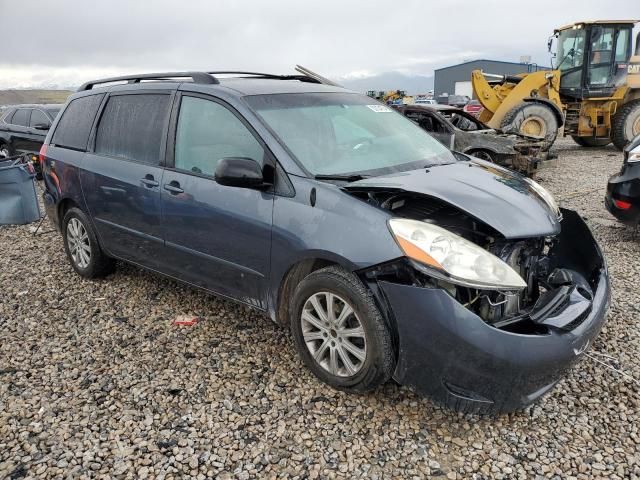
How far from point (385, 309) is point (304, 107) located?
155 cm

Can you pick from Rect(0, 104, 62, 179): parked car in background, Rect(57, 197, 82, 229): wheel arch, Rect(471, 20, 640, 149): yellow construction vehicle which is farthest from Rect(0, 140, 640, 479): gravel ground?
Rect(471, 20, 640, 149): yellow construction vehicle

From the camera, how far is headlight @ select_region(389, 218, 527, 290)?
2.32 meters

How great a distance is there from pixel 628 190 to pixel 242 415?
4.32 m

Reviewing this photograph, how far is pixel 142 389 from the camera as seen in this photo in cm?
293

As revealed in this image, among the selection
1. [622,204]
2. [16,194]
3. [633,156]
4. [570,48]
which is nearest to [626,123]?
[570,48]

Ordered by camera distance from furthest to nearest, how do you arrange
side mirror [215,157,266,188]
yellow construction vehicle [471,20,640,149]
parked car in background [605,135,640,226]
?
yellow construction vehicle [471,20,640,149] → parked car in background [605,135,640,226] → side mirror [215,157,266,188]

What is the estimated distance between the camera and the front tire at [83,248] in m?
4.40

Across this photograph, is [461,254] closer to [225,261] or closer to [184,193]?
[225,261]

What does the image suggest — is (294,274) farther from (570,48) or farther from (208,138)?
(570,48)

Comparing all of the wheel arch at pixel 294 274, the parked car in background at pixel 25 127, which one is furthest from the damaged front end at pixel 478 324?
the parked car in background at pixel 25 127

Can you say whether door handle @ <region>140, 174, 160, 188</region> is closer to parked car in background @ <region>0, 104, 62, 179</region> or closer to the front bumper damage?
the front bumper damage

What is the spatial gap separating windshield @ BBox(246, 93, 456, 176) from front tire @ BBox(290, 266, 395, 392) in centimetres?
69

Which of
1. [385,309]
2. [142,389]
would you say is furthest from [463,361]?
[142,389]

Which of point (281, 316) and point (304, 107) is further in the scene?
point (304, 107)
